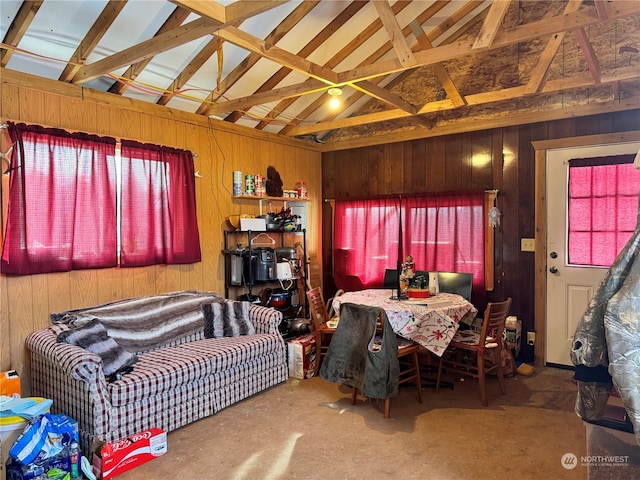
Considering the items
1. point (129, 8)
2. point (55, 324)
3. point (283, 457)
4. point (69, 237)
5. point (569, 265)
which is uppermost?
point (129, 8)

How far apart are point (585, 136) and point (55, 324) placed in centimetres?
477

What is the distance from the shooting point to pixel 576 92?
401cm

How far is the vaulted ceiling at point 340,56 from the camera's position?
106 inches

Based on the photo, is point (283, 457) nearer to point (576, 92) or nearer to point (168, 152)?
point (168, 152)

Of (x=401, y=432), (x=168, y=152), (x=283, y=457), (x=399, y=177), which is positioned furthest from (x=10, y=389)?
(x=399, y=177)

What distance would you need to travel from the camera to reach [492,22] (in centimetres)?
255

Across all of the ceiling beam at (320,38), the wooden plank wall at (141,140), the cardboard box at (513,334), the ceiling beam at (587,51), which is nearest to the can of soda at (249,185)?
the wooden plank wall at (141,140)

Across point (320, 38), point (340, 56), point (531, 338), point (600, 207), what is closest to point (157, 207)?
point (320, 38)

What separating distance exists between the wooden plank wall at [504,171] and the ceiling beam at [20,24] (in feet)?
12.2

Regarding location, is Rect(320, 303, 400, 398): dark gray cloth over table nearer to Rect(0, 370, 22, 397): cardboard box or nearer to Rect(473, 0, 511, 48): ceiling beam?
Rect(473, 0, 511, 48): ceiling beam

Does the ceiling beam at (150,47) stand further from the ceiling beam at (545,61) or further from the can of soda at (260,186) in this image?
the ceiling beam at (545,61)

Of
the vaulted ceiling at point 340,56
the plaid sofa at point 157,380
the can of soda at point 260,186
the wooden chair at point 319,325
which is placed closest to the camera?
the plaid sofa at point 157,380

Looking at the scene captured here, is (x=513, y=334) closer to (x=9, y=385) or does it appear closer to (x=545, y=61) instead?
(x=545, y=61)

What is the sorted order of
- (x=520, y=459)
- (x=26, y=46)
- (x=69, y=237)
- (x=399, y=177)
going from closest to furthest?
(x=520, y=459), (x=26, y=46), (x=69, y=237), (x=399, y=177)
